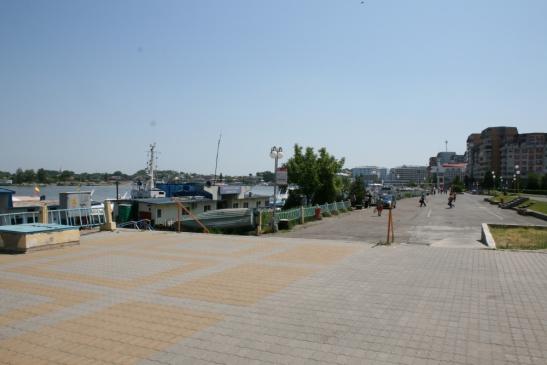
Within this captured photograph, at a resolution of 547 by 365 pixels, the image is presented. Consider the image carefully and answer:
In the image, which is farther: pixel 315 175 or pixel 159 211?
pixel 315 175

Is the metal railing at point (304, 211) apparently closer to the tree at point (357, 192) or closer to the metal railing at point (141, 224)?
the tree at point (357, 192)

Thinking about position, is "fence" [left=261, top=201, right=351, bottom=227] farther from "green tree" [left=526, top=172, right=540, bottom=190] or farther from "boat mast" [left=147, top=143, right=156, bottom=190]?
"green tree" [left=526, top=172, right=540, bottom=190]

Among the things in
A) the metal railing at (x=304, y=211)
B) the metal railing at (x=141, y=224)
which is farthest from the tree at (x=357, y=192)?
the metal railing at (x=141, y=224)

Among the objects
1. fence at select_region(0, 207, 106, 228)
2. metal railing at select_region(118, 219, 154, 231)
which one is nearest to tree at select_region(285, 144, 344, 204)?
metal railing at select_region(118, 219, 154, 231)

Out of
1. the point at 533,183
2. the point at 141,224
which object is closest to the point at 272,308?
the point at 141,224

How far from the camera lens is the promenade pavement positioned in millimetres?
4777

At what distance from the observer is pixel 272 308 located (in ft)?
21.3

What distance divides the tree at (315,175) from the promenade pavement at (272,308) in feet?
82.6

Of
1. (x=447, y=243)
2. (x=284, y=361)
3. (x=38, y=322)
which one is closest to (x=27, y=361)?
(x=38, y=322)

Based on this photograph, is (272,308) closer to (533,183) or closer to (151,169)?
(151,169)

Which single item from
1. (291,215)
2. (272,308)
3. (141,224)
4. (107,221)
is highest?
(107,221)

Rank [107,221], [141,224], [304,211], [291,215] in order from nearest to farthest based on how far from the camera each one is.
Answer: [107,221], [291,215], [304,211], [141,224]

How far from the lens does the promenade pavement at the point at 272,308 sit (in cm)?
478

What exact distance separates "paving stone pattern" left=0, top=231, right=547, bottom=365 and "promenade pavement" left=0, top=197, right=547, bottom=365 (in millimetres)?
22
